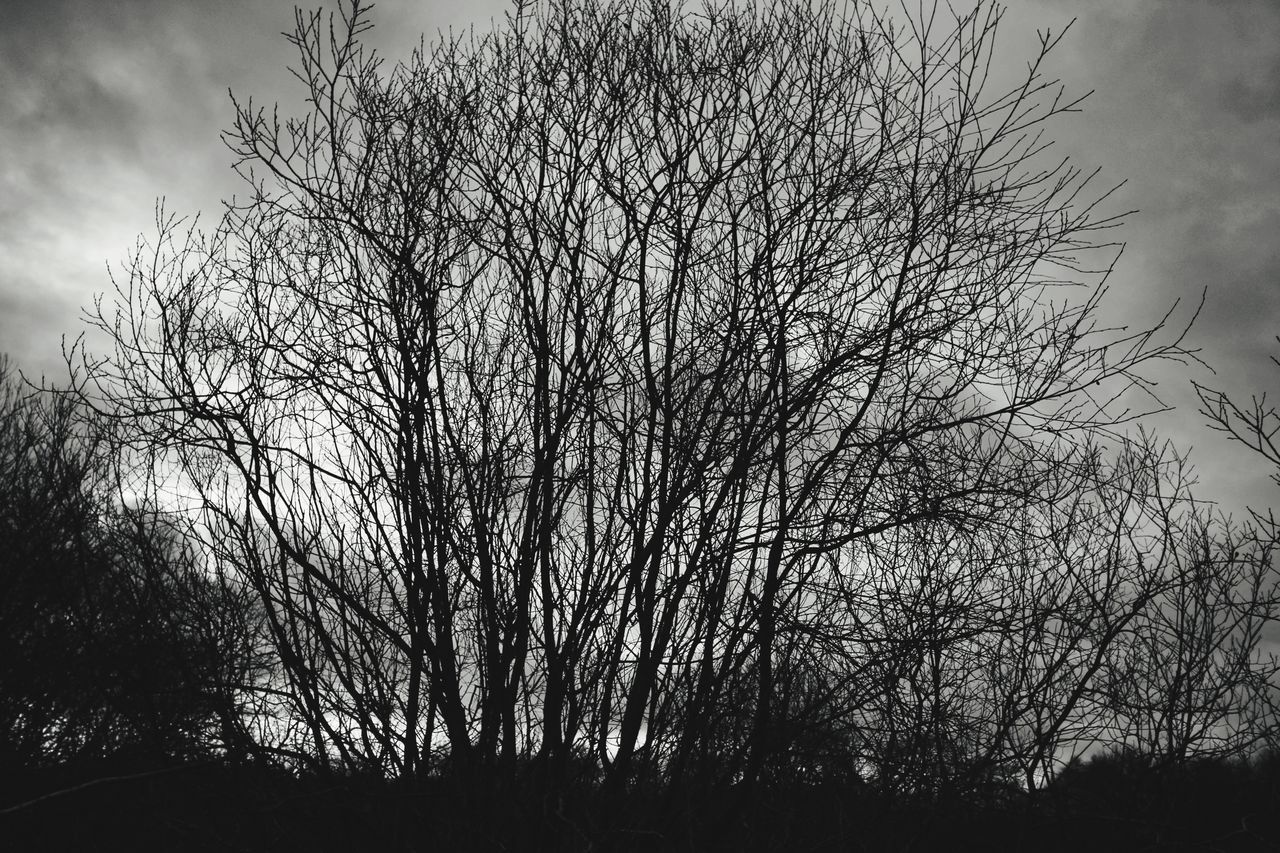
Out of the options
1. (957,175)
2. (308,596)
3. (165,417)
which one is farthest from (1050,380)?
(165,417)

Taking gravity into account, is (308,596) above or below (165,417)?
below

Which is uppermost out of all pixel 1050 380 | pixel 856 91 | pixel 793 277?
pixel 856 91

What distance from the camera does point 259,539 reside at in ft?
14.4

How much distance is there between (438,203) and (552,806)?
3.18 meters

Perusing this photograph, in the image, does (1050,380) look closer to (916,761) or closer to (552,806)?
(916,761)

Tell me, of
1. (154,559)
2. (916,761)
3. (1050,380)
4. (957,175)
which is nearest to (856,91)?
(957,175)

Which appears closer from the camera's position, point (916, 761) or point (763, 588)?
point (763, 588)

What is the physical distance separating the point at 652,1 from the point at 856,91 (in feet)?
4.43

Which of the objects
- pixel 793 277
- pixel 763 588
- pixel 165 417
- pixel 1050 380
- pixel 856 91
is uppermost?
pixel 856 91

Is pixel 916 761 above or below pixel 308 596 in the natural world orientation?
below

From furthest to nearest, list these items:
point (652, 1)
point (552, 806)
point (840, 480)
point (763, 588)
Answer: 1. point (652, 1)
2. point (840, 480)
3. point (763, 588)
4. point (552, 806)

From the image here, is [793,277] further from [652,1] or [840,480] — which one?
[652,1]

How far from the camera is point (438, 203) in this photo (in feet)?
14.6

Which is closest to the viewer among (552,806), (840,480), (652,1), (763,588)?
(552,806)
